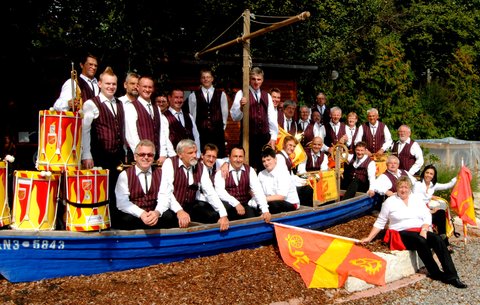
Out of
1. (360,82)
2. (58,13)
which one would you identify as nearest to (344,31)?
(360,82)

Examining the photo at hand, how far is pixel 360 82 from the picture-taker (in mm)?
17156

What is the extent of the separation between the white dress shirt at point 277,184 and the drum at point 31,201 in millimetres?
2785

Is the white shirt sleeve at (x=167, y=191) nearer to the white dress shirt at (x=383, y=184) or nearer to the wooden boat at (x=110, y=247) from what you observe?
the wooden boat at (x=110, y=247)

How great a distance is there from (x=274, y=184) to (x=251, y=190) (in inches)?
18.3

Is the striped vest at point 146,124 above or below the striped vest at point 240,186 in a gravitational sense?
above

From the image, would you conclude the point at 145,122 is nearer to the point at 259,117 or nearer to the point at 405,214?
the point at 259,117

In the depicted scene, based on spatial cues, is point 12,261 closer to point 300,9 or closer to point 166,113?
point 166,113

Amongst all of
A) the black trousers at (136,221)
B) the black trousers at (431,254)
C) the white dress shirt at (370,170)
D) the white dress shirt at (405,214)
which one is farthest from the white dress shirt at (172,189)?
the white dress shirt at (370,170)

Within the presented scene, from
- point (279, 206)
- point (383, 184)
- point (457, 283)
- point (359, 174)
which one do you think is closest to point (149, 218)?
point (279, 206)

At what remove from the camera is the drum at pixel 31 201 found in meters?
4.78

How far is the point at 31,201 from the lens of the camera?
478 centimetres

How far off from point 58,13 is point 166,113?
2885 mm

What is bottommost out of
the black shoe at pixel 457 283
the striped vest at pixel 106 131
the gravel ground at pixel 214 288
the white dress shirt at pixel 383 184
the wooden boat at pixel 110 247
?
the black shoe at pixel 457 283

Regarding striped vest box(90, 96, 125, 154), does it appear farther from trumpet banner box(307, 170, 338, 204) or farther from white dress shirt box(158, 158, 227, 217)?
trumpet banner box(307, 170, 338, 204)
